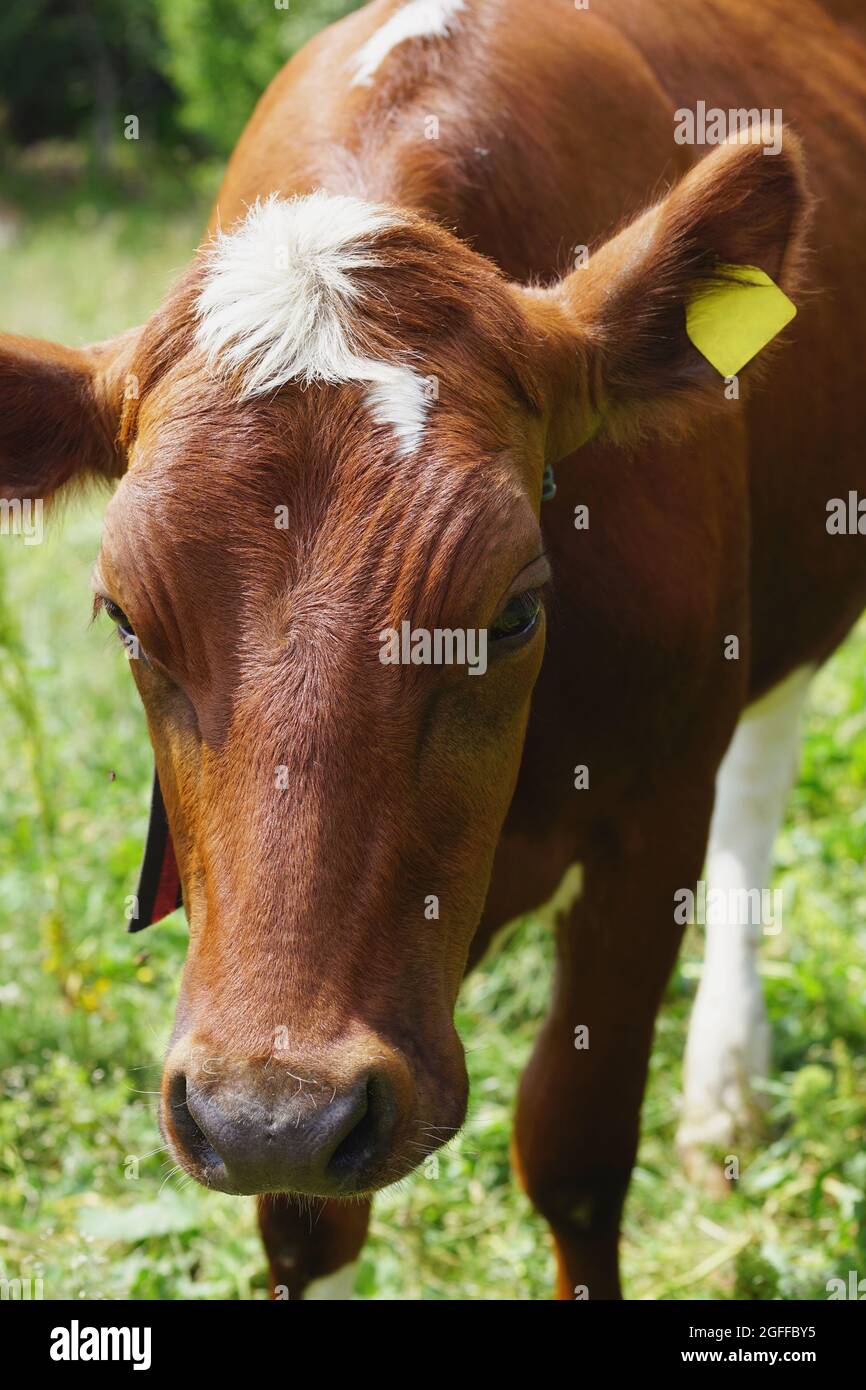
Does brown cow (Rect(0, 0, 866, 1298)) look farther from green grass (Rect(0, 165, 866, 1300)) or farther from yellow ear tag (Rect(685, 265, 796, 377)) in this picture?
green grass (Rect(0, 165, 866, 1300))

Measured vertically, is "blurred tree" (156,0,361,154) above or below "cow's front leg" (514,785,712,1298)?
above

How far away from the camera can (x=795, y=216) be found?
8.83ft

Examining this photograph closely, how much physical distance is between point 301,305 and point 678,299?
694 millimetres

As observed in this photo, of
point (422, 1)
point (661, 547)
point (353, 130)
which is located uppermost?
point (422, 1)

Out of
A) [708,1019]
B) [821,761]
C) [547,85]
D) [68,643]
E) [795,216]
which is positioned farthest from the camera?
[68,643]

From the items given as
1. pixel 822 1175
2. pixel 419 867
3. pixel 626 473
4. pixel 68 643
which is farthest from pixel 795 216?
pixel 68 643

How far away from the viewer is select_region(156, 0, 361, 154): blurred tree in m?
15.1

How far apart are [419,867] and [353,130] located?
1.47 m

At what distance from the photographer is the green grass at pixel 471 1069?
3.89 meters

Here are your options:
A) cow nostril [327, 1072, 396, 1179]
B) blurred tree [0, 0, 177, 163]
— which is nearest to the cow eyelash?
cow nostril [327, 1072, 396, 1179]

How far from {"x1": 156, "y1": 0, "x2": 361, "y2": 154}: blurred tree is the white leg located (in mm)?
11751

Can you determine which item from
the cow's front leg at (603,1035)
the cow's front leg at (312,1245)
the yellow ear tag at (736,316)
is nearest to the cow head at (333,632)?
the yellow ear tag at (736,316)

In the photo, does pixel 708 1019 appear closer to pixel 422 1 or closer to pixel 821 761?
pixel 821 761

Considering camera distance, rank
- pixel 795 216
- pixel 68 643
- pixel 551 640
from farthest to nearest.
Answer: pixel 68 643, pixel 551 640, pixel 795 216
